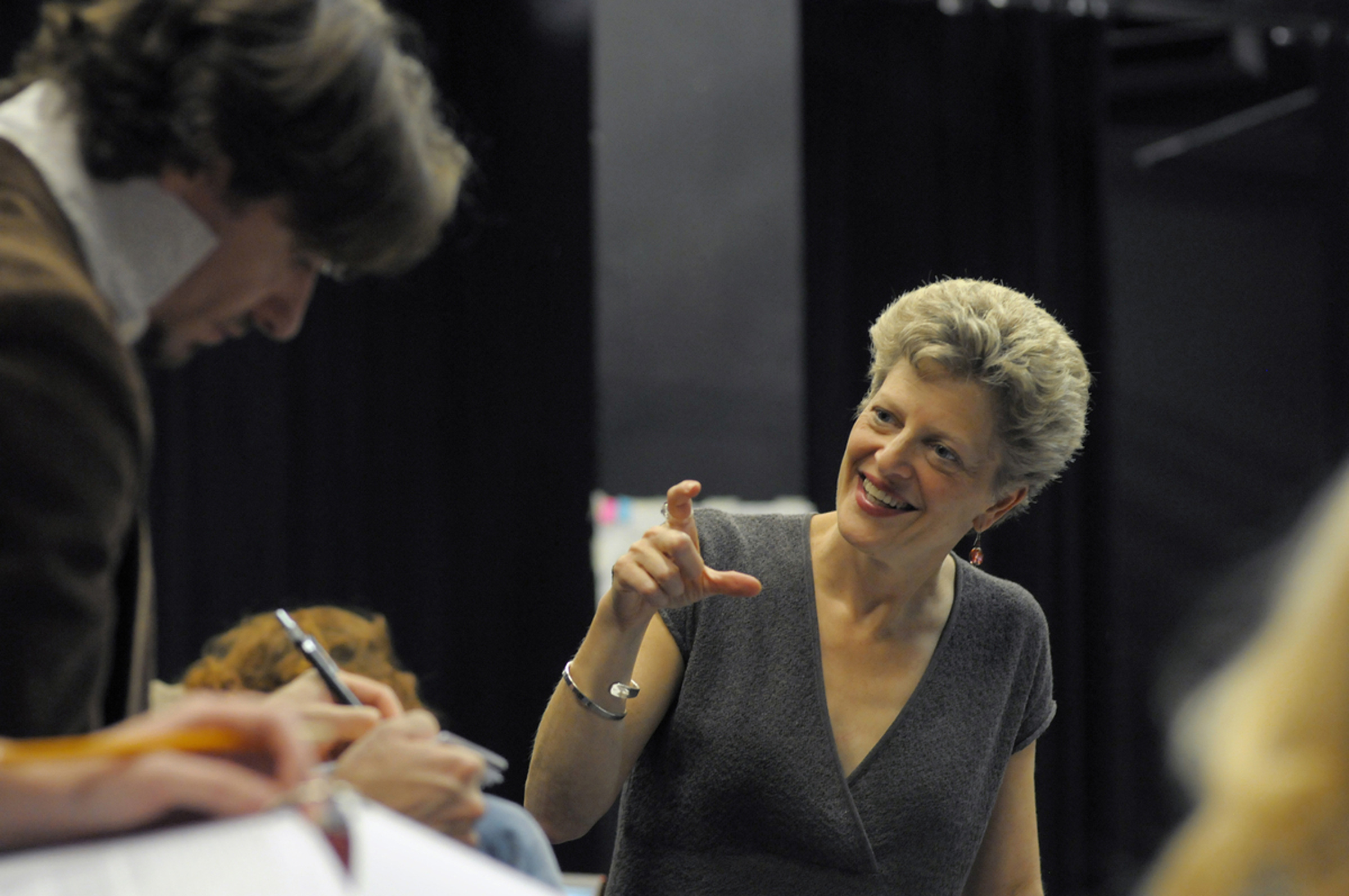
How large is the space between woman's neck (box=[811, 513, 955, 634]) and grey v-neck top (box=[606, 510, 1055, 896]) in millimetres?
33

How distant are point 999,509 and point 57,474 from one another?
4.17 feet

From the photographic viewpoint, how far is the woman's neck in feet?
5.29

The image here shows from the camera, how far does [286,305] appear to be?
930 mm

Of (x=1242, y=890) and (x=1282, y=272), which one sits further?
(x=1282, y=272)

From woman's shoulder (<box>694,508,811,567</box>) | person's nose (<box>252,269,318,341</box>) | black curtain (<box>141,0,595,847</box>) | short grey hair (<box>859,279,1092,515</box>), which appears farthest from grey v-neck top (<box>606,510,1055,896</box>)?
black curtain (<box>141,0,595,847</box>)

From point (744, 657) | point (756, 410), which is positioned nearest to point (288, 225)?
point (744, 657)

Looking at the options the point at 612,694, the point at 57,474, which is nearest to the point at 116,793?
the point at 57,474

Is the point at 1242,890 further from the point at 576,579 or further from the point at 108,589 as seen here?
the point at 576,579

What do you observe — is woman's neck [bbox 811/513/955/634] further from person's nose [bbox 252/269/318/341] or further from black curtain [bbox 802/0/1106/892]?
black curtain [bbox 802/0/1106/892]

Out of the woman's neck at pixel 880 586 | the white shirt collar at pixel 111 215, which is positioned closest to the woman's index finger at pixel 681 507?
the woman's neck at pixel 880 586

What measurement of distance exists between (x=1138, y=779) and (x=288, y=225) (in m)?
3.87

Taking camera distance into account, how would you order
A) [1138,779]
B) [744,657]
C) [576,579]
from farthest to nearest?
[1138,779]
[576,579]
[744,657]

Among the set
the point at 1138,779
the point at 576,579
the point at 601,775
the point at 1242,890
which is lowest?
the point at 1138,779

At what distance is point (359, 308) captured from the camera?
3.16 meters
